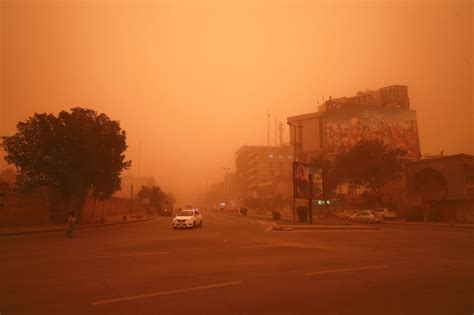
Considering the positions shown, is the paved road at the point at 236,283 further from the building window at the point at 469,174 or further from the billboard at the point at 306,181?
the building window at the point at 469,174

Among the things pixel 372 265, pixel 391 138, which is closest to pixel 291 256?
pixel 372 265

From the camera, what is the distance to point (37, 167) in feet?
103

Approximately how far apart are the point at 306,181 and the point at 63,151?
83.4 feet

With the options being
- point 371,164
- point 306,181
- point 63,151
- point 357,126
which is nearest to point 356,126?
point 357,126

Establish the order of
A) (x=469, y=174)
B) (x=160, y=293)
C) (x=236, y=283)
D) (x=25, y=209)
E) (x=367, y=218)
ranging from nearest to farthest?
1. (x=160, y=293)
2. (x=236, y=283)
3. (x=25, y=209)
4. (x=367, y=218)
5. (x=469, y=174)

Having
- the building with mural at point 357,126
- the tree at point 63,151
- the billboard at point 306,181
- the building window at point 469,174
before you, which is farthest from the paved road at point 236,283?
the building with mural at point 357,126

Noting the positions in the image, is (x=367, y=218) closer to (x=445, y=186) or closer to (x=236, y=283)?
(x=445, y=186)

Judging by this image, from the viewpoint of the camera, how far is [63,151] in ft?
104

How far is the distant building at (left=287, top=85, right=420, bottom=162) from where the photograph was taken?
105 meters

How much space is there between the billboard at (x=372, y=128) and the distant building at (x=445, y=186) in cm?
5235

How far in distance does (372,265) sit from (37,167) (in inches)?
1273

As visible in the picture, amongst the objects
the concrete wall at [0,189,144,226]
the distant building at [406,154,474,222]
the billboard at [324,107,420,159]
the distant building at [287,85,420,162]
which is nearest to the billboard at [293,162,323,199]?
the distant building at [406,154,474,222]

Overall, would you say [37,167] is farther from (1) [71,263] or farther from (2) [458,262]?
(2) [458,262]

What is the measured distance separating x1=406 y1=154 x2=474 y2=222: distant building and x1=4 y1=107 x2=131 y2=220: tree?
42.7 m
